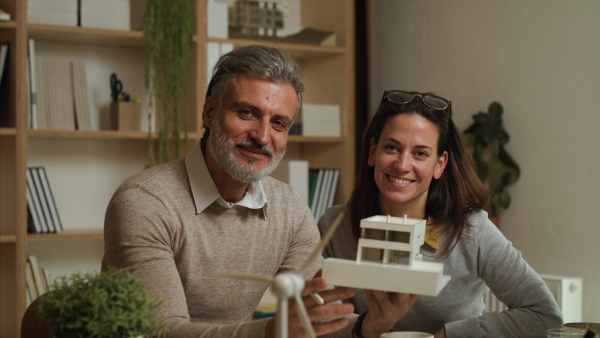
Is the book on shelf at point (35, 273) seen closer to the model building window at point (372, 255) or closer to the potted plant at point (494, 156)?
the potted plant at point (494, 156)

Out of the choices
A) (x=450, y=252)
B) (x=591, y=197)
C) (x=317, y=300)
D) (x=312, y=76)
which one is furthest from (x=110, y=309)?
(x=312, y=76)

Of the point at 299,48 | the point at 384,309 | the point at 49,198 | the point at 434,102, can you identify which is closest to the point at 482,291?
→ the point at 434,102

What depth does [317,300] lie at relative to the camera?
50.8 inches

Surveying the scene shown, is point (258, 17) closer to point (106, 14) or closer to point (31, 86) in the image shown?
point (106, 14)

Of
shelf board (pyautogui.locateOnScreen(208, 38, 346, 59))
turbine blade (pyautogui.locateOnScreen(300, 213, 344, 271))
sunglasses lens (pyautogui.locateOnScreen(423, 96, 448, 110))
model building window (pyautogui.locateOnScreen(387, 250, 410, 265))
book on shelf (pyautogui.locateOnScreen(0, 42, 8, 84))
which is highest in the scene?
shelf board (pyautogui.locateOnScreen(208, 38, 346, 59))

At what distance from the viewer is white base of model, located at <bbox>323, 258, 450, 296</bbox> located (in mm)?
1247

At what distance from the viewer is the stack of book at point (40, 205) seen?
305 cm

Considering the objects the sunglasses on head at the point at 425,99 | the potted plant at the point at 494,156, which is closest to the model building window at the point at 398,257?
the sunglasses on head at the point at 425,99

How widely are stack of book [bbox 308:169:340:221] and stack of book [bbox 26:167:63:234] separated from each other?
3.99 feet

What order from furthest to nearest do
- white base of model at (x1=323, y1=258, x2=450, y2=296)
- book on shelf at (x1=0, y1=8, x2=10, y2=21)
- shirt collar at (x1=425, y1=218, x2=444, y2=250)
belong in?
book on shelf at (x1=0, y1=8, x2=10, y2=21)
shirt collar at (x1=425, y1=218, x2=444, y2=250)
white base of model at (x1=323, y1=258, x2=450, y2=296)

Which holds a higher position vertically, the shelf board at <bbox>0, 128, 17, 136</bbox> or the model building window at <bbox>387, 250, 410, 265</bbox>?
the shelf board at <bbox>0, 128, 17, 136</bbox>

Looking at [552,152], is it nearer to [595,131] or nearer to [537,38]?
[595,131]

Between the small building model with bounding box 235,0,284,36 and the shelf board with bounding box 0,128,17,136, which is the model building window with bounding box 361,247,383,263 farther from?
the small building model with bounding box 235,0,284,36

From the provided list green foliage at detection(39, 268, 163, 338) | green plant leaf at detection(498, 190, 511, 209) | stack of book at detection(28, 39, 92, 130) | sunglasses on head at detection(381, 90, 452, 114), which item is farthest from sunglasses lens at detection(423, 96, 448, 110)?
stack of book at detection(28, 39, 92, 130)
